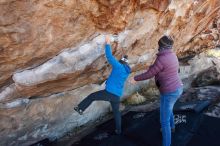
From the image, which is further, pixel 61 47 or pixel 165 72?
pixel 61 47

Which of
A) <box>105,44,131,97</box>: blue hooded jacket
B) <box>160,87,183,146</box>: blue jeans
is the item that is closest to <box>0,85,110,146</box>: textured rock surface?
<box>105,44,131,97</box>: blue hooded jacket

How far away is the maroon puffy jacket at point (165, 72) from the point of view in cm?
598

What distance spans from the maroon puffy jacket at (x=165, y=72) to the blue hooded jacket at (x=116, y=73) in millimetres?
361

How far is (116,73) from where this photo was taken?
254 inches

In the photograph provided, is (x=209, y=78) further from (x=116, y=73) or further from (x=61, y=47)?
(x=61, y=47)

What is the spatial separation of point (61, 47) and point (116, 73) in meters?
1.06

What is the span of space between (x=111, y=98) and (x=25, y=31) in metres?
2.07

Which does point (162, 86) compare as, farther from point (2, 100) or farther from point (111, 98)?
point (2, 100)

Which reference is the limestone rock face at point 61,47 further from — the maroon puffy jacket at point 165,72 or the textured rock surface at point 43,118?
the maroon puffy jacket at point 165,72

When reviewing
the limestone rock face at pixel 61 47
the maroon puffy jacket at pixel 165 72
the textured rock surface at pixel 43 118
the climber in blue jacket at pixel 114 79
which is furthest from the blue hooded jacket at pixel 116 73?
the textured rock surface at pixel 43 118

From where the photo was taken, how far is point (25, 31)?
541 cm

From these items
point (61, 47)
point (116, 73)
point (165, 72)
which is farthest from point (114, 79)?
point (61, 47)

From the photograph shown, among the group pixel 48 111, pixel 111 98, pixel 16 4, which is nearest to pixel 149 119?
pixel 111 98

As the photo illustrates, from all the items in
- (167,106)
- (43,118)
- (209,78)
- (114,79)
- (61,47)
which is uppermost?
(61,47)
